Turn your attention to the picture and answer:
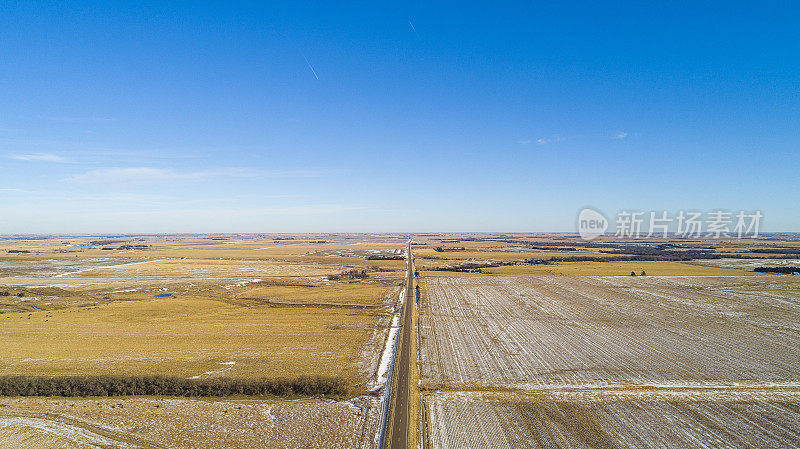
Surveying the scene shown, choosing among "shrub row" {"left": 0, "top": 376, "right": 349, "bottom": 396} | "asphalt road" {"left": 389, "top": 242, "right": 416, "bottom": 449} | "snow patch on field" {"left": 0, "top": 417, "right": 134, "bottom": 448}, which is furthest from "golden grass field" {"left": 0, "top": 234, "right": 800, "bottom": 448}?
"asphalt road" {"left": 389, "top": 242, "right": 416, "bottom": 449}

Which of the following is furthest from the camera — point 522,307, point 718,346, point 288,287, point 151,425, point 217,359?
point 288,287

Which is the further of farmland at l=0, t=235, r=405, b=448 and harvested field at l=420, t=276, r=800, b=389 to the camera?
harvested field at l=420, t=276, r=800, b=389

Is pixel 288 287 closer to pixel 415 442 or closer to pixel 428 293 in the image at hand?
pixel 428 293

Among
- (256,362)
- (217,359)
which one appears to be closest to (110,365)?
(217,359)

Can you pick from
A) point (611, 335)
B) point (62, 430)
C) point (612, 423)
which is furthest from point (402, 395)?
point (611, 335)

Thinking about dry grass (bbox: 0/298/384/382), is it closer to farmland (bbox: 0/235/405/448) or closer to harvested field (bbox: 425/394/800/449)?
farmland (bbox: 0/235/405/448)

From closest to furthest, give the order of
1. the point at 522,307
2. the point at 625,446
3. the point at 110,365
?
1. the point at 625,446
2. the point at 110,365
3. the point at 522,307
